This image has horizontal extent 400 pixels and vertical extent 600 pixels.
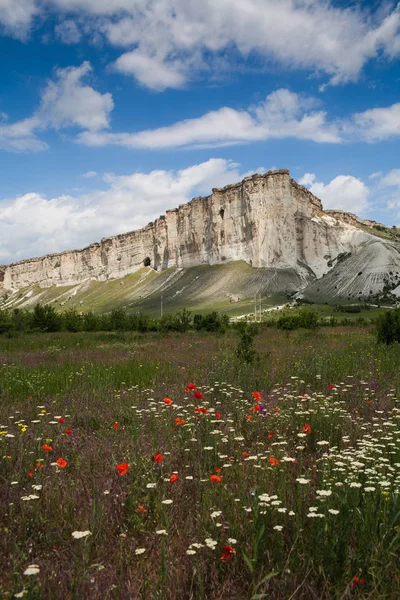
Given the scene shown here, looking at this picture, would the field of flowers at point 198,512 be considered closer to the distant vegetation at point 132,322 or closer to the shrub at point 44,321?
the distant vegetation at point 132,322

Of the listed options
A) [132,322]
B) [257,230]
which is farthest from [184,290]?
[132,322]

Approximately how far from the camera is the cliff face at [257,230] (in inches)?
4422

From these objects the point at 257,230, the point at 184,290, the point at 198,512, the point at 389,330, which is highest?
the point at 257,230

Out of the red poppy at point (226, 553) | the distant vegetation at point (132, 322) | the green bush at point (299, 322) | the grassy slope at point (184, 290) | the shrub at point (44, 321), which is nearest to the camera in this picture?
the red poppy at point (226, 553)

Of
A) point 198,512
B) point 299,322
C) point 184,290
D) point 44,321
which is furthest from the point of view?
point 184,290

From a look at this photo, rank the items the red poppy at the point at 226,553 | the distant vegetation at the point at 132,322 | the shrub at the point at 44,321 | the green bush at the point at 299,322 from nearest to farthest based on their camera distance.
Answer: the red poppy at the point at 226,553 → the green bush at the point at 299,322 → the distant vegetation at the point at 132,322 → the shrub at the point at 44,321

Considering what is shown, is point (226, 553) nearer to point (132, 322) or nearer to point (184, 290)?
point (132, 322)

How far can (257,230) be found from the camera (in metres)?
113

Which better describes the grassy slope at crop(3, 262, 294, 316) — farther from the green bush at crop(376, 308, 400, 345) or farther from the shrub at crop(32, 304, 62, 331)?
the green bush at crop(376, 308, 400, 345)

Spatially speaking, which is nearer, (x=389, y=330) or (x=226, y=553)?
(x=226, y=553)

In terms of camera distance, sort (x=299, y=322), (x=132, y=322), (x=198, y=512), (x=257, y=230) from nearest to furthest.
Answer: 1. (x=198, y=512)
2. (x=299, y=322)
3. (x=132, y=322)
4. (x=257, y=230)

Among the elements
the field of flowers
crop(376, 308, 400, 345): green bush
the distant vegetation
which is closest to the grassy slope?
the distant vegetation

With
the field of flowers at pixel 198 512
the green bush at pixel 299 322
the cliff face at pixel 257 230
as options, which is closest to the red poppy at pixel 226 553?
the field of flowers at pixel 198 512

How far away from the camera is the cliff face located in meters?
112
